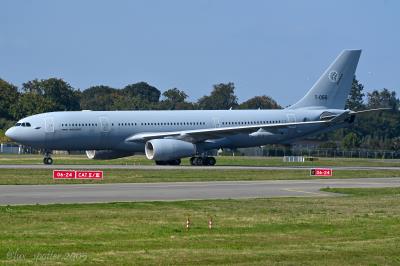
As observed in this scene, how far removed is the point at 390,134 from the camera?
497 feet

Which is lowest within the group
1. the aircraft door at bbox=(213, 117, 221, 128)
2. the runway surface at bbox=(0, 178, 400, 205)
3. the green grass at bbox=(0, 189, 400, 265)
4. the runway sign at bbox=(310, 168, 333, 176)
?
the green grass at bbox=(0, 189, 400, 265)

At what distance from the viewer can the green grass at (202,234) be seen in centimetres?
2022

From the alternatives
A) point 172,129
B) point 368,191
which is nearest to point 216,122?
point 172,129

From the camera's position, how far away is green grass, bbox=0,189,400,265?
20219mm

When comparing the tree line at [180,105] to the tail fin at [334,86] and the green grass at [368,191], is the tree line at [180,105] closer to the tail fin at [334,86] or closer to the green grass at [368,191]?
the tail fin at [334,86]

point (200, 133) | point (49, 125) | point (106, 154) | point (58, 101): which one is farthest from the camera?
point (58, 101)

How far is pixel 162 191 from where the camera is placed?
1565 inches

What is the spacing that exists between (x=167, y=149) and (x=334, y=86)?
741 inches

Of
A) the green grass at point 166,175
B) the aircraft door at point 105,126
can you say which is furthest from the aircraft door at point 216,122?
the green grass at point 166,175

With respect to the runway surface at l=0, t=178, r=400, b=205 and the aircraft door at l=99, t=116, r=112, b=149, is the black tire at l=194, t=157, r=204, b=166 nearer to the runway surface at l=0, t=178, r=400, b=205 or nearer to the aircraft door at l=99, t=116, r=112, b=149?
the aircraft door at l=99, t=116, r=112, b=149

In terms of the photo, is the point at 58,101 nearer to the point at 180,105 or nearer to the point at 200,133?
the point at 180,105

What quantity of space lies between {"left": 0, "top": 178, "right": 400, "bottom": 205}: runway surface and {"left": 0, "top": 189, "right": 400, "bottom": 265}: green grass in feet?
10.0

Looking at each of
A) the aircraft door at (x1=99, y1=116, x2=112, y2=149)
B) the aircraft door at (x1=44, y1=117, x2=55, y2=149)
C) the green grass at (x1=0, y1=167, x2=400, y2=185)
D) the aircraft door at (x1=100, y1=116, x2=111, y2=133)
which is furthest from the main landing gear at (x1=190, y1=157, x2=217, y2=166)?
the green grass at (x1=0, y1=167, x2=400, y2=185)

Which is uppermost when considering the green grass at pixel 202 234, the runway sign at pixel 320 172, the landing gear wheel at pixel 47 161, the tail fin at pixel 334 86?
the tail fin at pixel 334 86
